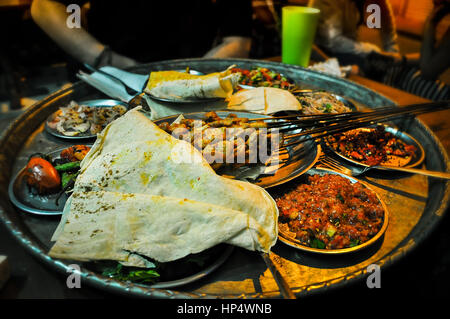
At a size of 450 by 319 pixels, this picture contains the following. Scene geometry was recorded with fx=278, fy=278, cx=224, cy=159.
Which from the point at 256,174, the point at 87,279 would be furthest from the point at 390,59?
the point at 87,279

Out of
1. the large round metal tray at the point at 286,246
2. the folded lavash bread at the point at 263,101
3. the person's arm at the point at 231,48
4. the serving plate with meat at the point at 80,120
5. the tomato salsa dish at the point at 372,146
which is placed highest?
the person's arm at the point at 231,48

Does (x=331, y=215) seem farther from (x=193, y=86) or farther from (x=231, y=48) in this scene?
(x=231, y=48)

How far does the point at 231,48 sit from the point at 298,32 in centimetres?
127

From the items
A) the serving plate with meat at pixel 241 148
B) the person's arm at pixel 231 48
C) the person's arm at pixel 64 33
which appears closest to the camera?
the serving plate with meat at pixel 241 148

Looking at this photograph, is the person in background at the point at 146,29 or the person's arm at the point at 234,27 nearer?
the person in background at the point at 146,29

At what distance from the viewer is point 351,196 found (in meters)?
1.39

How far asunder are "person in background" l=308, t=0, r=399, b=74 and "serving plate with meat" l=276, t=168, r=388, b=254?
4.25 metres

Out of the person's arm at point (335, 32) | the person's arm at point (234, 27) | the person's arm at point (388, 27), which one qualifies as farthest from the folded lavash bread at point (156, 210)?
the person's arm at point (388, 27)

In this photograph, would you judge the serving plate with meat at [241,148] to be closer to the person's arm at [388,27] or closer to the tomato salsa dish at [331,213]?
the tomato salsa dish at [331,213]

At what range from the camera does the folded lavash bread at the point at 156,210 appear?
1.06 metres

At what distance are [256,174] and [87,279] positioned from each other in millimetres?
901

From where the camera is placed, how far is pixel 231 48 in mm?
3953

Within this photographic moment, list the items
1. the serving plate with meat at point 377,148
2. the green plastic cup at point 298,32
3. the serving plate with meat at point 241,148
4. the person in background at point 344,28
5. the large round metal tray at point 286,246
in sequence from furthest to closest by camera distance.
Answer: the person in background at point 344,28 < the green plastic cup at point 298,32 < the serving plate with meat at point 377,148 < the serving plate with meat at point 241,148 < the large round metal tray at point 286,246

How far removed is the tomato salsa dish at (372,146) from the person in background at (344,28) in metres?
3.58
